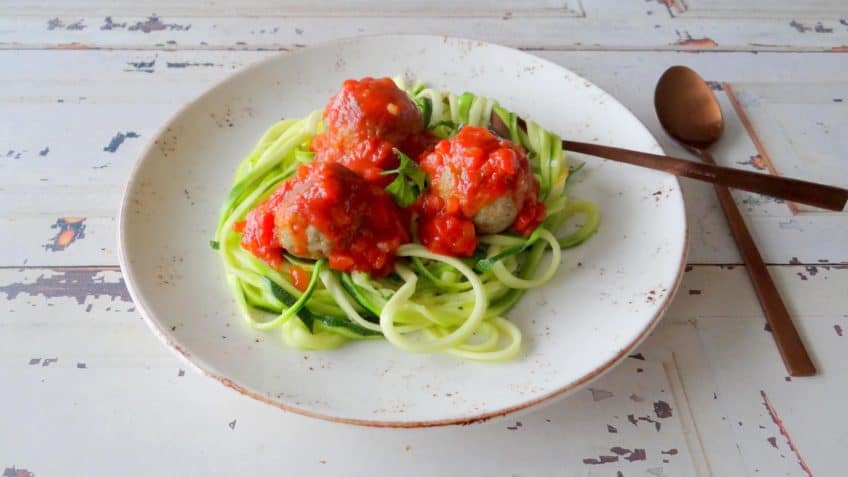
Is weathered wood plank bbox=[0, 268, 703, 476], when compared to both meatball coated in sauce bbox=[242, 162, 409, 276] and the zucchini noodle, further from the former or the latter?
meatball coated in sauce bbox=[242, 162, 409, 276]

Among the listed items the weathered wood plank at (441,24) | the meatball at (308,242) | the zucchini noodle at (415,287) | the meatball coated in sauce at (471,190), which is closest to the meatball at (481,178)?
the meatball coated in sauce at (471,190)

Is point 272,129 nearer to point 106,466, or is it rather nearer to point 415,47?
point 415,47

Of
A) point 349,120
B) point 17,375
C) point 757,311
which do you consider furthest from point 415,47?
point 17,375

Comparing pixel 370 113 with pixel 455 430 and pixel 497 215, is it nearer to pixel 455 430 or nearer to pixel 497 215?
pixel 497 215

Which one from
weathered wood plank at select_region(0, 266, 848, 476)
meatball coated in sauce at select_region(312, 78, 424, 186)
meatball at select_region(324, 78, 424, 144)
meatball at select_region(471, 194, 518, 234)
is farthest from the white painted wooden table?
meatball at select_region(324, 78, 424, 144)

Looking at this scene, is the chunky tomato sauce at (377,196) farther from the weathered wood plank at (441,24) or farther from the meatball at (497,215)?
the weathered wood plank at (441,24)

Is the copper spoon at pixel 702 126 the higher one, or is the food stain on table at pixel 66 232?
the food stain on table at pixel 66 232
